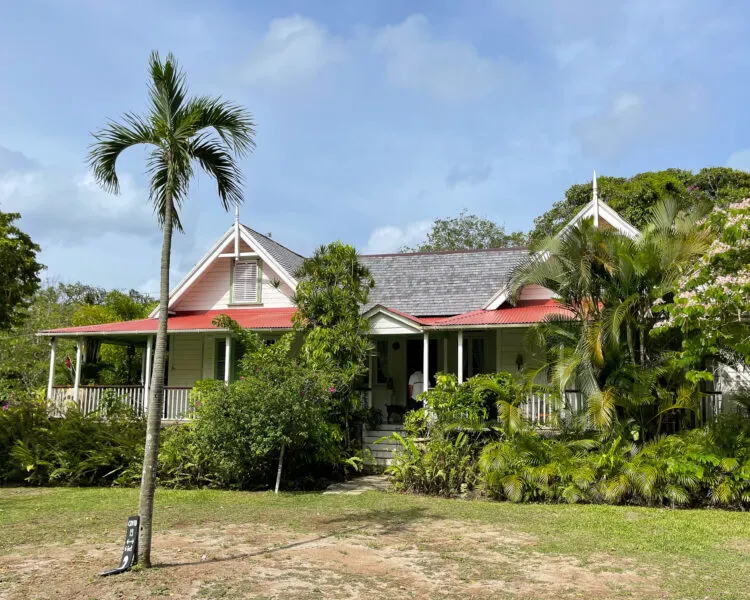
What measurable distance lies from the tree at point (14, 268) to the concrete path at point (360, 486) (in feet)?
36.3

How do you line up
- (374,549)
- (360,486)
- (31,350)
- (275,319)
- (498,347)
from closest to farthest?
(374,549) → (360,486) → (498,347) → (275,319) → (31,350)

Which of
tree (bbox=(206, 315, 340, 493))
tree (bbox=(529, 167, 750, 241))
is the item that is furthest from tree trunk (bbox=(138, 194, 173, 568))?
tree (bbox=(529, 167, 750, 241))

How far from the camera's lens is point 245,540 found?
30.9 ft

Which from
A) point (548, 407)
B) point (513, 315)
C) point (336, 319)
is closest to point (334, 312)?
point (336, 319)

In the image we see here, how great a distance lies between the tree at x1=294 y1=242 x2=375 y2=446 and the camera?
15734 mm

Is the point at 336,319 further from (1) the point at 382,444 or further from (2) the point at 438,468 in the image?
(2) the point at 438,468

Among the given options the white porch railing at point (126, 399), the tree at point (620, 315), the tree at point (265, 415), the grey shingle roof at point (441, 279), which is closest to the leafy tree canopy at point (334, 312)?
the tree at point (265, 415)

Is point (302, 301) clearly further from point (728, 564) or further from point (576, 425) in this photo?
point (728, 564)

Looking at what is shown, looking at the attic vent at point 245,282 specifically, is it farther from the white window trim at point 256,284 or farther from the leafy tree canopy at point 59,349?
the leafy tree canopy at point 59,349

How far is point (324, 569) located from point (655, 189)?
23722 mm

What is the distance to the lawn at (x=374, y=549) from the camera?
7188 mm

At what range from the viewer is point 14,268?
1945 centimetres

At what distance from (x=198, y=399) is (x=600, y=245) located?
29.0 feet

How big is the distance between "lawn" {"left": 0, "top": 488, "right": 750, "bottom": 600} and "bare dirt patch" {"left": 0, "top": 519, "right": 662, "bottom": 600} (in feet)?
0.07
